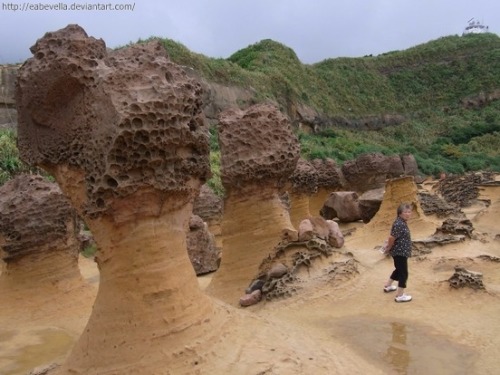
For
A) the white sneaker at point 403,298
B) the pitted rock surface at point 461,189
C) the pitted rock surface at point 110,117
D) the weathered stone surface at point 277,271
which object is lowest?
the pitted rock surface at point 461,189

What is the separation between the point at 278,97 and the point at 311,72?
998 centimetres

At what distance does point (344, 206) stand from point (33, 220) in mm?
8919

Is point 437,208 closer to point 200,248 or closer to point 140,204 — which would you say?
point 200,248

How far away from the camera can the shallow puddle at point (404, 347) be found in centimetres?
419

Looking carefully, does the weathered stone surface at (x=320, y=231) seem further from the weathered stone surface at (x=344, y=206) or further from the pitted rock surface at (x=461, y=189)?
the pitted rock surface at (x=461, y=189)

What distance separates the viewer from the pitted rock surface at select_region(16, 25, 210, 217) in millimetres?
3918

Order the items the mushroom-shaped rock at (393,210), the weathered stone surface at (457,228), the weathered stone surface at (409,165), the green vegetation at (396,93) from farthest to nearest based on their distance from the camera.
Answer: the green vegetation at (396,93) → the weathered stone surface at (409,165) → the mushroom-shaped rock at (393,210) → the weathered stone surface at (457,228)

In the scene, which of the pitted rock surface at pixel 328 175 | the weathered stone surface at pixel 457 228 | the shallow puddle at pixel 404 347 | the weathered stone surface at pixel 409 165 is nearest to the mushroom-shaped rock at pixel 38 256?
the shallow puddle at pixel 404 347

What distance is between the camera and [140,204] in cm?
401

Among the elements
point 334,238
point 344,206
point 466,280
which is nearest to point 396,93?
point 344,206

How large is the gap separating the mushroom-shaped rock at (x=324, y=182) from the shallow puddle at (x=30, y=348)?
9988 mm

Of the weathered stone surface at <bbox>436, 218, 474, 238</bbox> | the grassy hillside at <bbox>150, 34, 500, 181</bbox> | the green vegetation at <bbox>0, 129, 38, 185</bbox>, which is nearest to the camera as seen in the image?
the weathered stone surface at <bbox>436, 218, 474, 238</bbox>

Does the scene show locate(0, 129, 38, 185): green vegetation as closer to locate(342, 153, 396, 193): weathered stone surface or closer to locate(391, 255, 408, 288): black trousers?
locate(342, 153, 396, 193): weathered stone surface

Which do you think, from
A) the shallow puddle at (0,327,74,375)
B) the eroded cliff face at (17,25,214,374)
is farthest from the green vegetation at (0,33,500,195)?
the eroded cliff face at (17,25,214,374)
